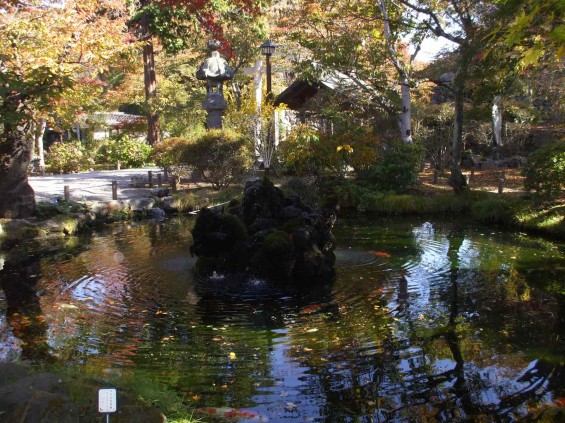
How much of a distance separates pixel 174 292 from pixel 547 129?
22.5m

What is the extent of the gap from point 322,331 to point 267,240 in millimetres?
2494

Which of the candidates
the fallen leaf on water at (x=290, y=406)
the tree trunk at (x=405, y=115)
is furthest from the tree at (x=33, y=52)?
the tree trunk at (x=405, y=115)

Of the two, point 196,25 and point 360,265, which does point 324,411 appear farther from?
point 196,25

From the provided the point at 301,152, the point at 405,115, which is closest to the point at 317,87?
the point at 405,115

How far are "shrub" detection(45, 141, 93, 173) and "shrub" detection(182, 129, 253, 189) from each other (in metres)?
11.4

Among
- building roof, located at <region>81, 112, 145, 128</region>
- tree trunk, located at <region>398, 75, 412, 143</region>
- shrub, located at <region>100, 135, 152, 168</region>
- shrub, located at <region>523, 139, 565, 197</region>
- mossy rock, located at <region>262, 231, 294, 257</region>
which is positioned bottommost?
mossy rock, located at <region>262, 231, 294, 257</region>

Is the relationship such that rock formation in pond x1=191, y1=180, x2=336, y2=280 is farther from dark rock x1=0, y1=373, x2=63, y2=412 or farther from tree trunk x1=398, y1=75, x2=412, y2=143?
tree trunk x1=398, y1=75, x2=412, y2=143

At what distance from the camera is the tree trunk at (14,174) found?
12938mm

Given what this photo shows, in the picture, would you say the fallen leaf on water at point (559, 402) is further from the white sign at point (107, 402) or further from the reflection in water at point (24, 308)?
the reflection in water at point (24, 308)

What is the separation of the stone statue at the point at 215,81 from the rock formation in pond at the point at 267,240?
11.9 meters

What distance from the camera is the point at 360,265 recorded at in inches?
386

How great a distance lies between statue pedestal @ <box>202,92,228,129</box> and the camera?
834 inches

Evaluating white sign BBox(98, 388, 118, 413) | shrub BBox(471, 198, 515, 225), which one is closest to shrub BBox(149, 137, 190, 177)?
shrub BBox(471, 198, 515, 225)

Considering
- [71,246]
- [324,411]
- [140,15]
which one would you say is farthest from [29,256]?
[140,15]
